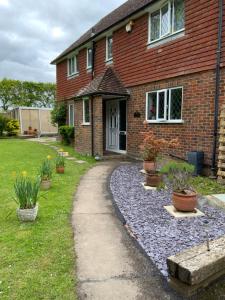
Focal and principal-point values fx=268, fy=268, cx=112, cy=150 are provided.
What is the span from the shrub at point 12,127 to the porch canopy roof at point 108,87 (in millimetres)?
15290

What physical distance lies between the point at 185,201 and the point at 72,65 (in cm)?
1460

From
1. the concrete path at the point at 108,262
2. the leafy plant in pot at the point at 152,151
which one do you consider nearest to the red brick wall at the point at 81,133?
the leafy plant in pot at the point at 152,151

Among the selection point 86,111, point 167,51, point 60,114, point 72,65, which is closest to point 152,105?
point 167,51

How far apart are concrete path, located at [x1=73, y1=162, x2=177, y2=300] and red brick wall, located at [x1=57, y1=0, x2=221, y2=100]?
5.61m

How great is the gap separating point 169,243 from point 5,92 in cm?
3663

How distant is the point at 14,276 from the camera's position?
2.95 metres

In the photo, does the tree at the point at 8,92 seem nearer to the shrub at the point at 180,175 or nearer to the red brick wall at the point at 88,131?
the red brick wall at the point at 88,131

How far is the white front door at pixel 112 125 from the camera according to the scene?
1307 cm

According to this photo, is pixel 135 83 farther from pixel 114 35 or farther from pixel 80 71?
pixel 80 71

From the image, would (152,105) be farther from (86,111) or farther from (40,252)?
(40,252)

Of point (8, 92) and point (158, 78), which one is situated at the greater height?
point (8, 92)

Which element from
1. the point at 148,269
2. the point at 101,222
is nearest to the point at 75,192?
the point at 101,222

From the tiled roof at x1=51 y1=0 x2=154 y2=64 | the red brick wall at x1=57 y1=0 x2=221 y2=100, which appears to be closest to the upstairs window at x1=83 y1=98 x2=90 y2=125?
the red brick wall at x1=57 y1=0 x2=221 y2=100

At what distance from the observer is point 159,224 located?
14.6 feet
